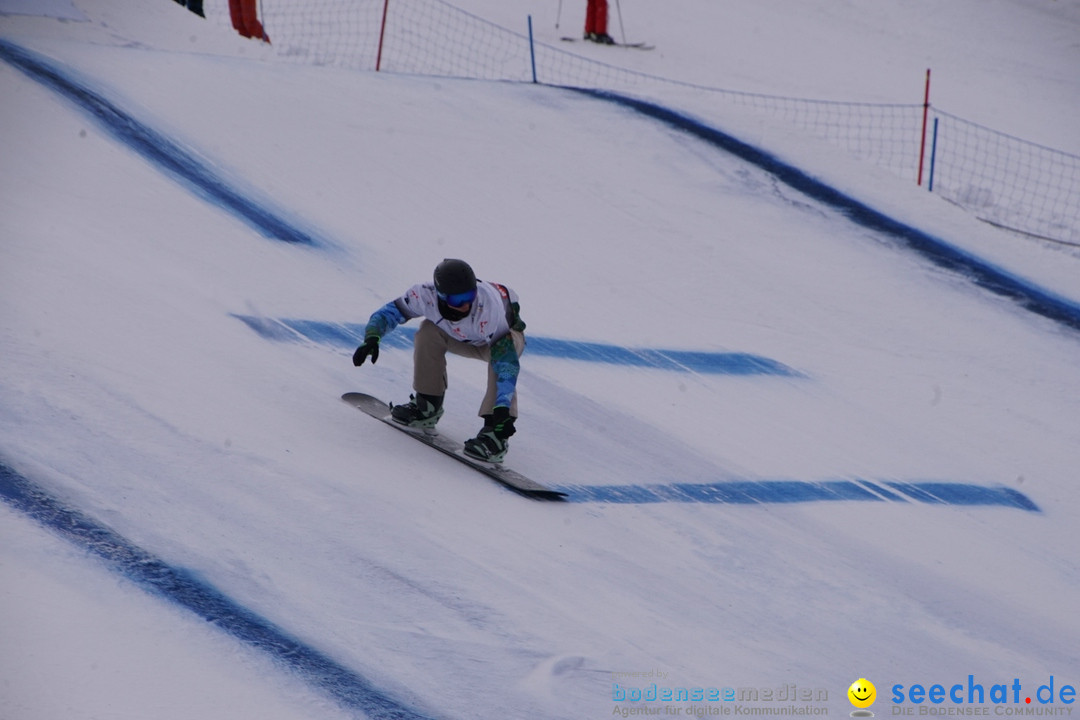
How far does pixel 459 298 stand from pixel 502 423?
0.63 m

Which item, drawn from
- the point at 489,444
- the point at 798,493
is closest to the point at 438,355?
the point at 489,444

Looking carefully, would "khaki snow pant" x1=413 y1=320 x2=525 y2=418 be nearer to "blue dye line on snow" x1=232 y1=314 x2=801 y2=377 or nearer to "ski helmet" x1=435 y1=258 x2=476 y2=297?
"ski helmet" x1=435 y1=258 x2=476 y2=297

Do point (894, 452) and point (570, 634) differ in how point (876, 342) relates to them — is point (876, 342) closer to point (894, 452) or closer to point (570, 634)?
point (894, 452)

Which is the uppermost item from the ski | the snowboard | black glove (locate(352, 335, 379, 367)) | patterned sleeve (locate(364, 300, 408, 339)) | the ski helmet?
the ski

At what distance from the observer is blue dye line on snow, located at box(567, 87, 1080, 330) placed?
9.37 meters

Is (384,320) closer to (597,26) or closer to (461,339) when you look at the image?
(461,339)

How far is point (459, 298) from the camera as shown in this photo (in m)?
5.25

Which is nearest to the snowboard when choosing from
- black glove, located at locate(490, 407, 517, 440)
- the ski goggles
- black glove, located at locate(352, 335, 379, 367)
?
black glove, located at locate(490, 407, 517, 440)

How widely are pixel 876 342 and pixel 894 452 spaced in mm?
1602

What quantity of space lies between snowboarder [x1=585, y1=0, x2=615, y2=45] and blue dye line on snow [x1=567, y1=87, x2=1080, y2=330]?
447 cm

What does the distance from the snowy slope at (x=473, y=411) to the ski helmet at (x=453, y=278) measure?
86 centimetres

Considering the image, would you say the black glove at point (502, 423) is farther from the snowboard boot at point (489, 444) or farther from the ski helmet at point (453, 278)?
the ski helmet at point (453, 278)

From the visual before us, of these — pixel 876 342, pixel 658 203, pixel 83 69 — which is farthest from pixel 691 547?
pixel 83 69

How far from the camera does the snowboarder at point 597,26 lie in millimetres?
15742
